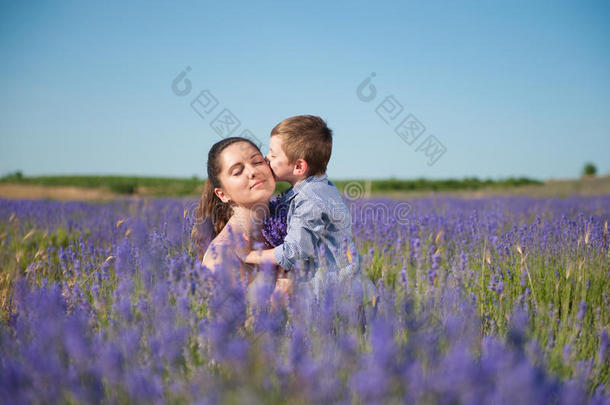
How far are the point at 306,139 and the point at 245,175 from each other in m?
0.44

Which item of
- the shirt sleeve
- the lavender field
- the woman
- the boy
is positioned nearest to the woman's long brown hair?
the woman

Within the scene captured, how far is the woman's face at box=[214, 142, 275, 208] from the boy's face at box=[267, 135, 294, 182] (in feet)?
0.35

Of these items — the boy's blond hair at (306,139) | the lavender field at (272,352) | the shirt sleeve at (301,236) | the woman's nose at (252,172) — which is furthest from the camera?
the boy's blond hair at (306,139)

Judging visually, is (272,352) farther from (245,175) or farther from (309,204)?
(245,175)

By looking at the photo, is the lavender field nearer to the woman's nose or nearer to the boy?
the boy

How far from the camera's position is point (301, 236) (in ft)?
7.41

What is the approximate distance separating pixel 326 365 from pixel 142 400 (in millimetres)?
500

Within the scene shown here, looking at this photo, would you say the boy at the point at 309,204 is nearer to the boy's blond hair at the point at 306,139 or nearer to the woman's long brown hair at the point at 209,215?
the boy's blond hair at the point at 306,139

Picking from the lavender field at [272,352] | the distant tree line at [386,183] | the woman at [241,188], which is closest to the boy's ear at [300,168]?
the woman at [241,188]

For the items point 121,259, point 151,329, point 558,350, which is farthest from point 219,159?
point 558,350

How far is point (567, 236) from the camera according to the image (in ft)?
11.3

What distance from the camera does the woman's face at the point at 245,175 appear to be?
2406 mm

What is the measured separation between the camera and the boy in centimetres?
225

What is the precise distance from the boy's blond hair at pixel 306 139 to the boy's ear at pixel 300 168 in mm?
22
